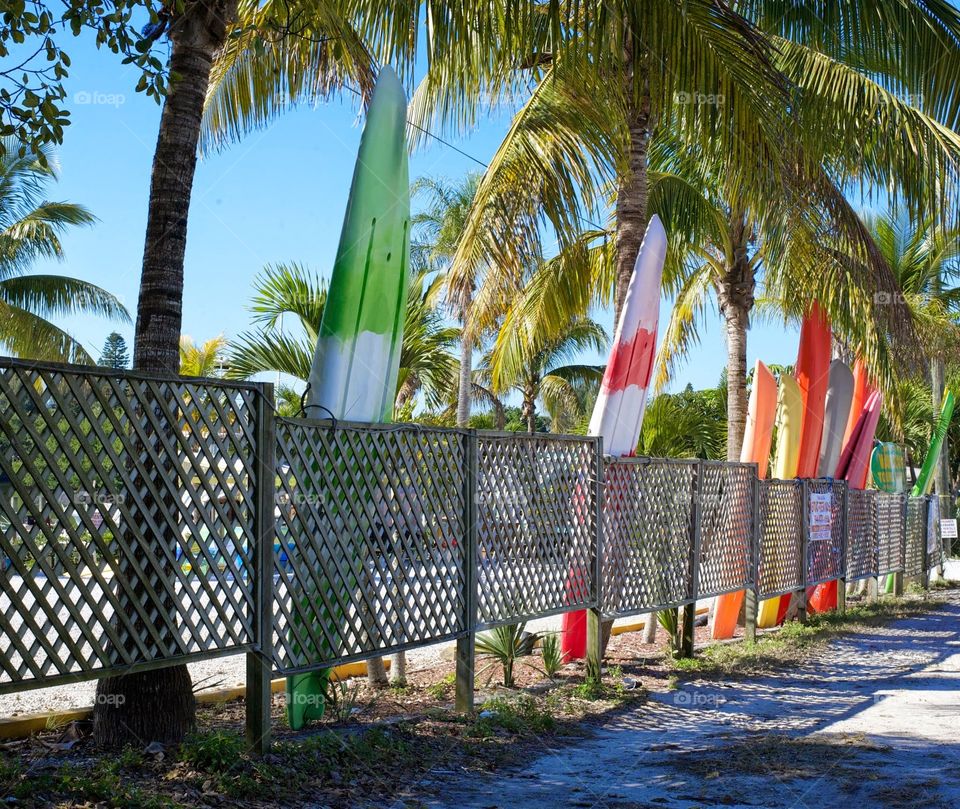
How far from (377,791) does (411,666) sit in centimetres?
547

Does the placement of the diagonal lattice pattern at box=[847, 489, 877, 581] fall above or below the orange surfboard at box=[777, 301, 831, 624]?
below

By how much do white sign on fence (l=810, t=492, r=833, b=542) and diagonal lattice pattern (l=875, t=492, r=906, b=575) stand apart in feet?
8.65

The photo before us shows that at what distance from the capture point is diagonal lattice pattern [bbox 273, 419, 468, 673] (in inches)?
217

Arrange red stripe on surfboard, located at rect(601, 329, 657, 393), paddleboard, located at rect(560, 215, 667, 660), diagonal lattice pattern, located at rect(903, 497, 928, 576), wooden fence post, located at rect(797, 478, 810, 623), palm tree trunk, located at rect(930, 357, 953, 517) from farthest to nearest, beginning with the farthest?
palm tree trunk, located at rect(930, 357, 953, 517) → diagonal lattice pattern, located at rect(903, 497, 928, 576) → wooden fence post, located at rect(797, 478, 810, 623) → red stripe on surfboard, located at rect(601, 329, 657, 393) → paddleboard, located at rect(560, 215, 667, 660)

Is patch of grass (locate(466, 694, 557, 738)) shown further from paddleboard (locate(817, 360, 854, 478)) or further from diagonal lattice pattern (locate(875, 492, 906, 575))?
diagonal lattice pattern (locate(875, 492, 906, 575))

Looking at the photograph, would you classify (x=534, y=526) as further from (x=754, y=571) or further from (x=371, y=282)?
(x=754, y=571)

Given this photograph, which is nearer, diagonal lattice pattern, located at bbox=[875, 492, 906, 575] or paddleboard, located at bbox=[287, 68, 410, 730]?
paddleboard, located at bbox=[287, 68, 410, 730]

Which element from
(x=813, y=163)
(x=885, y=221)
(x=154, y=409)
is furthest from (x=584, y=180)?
(x=885, y=221)

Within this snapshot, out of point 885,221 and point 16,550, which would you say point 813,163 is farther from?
point 885,221

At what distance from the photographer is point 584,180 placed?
10.0 meters

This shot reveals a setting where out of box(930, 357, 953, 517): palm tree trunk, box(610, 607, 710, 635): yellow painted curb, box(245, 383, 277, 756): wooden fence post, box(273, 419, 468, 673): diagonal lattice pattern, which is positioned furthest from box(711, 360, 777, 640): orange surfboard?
box(930, 357, 953, 517): palm tree trunk

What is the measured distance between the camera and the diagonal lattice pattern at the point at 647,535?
8602mm

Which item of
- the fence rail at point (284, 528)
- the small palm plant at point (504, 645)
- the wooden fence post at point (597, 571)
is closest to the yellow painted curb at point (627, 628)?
the fence rail at point (284, 528)

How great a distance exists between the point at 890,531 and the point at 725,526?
7.26 metres
